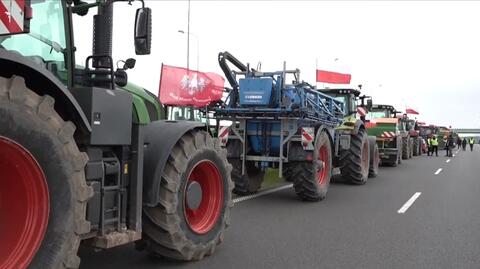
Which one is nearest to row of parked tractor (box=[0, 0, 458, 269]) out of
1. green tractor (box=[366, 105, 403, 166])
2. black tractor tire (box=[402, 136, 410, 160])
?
green tractor (box=[366, 105, 403, 166])

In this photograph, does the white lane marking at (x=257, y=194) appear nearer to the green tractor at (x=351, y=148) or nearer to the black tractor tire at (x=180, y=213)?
the green tractor at (x=351, y=148)

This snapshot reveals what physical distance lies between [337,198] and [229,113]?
302 cm

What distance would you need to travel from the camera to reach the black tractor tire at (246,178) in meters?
11.5

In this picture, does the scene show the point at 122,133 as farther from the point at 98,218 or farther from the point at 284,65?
the point at 284,65

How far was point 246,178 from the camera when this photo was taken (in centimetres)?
1163

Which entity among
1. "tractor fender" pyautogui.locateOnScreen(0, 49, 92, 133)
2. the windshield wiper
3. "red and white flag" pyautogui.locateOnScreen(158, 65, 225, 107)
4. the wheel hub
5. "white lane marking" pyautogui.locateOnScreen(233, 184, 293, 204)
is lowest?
"white lane marking" pyautogui.locateOnScreen(233, 184, 293, 204)

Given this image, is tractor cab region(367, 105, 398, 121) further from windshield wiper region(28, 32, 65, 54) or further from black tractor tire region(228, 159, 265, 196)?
windshield wiper region(28, 32, 65, 54)

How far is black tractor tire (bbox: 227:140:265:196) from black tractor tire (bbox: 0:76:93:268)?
24.4 ft

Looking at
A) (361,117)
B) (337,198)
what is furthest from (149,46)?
(361,117)

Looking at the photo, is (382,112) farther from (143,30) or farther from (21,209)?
(21,209)

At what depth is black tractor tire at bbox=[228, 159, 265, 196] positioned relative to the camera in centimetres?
1146

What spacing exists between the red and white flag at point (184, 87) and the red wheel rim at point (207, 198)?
50.9ft

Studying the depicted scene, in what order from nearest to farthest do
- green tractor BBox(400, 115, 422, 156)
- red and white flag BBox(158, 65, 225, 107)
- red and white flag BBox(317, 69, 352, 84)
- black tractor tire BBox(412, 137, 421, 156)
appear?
red and white flag BBox(158, 65, 225, 107), red and white flag BBox(317, 69, 352, 84), green tractor BBox(400, 115, 422, 156), black tractor tire BBox(412, 137, 421, 156)

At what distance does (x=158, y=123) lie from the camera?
5797mm
